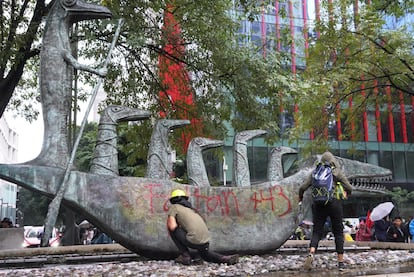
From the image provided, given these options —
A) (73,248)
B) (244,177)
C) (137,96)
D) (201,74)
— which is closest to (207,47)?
(201,74)

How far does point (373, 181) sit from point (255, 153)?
69.0 feet

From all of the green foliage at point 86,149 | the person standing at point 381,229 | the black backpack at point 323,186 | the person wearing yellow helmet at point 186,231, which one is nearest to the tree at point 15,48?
the person wearing yellow helmet at point 186,231

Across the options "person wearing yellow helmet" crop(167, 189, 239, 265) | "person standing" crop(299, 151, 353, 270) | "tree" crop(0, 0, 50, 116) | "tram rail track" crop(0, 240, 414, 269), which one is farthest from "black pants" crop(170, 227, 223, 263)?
"tree" crop(0, 0, 50, 116)

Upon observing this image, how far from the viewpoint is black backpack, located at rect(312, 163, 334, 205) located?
642 cm

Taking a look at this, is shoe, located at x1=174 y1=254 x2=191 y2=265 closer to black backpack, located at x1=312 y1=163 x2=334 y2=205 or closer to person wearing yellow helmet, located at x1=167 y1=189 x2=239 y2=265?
person wearing yellow helmet, located at x1=167 y1=189 x2=239 y2=265

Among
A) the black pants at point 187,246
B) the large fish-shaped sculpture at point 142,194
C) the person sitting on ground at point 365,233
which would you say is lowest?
the person sitting on ground at point 365,233

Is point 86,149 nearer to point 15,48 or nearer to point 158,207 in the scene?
point 15,48

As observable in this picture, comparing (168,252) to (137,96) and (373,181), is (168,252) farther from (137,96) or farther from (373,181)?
(137,96)

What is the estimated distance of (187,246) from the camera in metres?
6.71

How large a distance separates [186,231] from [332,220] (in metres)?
2.09

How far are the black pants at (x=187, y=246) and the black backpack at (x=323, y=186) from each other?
1683 mm

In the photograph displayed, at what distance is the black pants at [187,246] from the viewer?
21.7 ft

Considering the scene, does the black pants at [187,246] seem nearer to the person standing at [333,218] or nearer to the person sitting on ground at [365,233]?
the person standing at [333,218]

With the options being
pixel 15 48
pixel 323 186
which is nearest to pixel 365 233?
pixel 323 186
